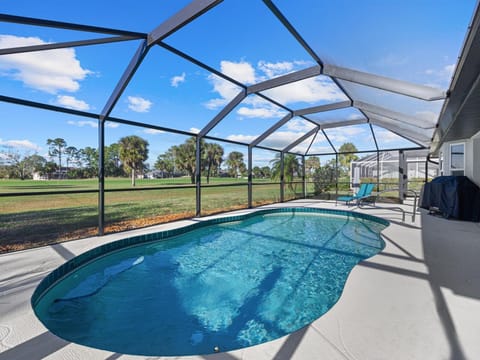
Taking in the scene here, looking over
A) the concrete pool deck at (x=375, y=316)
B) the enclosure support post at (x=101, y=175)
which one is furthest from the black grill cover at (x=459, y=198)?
the enclosure support post at (x=101, y=175)

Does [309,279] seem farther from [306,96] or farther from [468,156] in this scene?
[468,156]

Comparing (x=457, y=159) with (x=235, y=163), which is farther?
(x=235, y=163)

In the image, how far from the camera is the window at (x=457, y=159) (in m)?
6.98

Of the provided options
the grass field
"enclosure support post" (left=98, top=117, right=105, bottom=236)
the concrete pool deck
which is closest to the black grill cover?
the concrete pool deck

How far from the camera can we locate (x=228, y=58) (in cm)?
439

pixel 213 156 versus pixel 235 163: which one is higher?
pixel 213 156

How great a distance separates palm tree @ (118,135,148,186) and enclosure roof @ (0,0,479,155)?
8901mm

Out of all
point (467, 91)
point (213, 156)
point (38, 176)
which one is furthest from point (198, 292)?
point (213, 156)

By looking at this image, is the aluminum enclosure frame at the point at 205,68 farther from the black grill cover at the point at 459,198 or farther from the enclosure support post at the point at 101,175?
the black grill cover at the point at 459,198

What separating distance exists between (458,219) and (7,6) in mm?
9669

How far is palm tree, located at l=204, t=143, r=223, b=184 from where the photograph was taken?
59.0ft

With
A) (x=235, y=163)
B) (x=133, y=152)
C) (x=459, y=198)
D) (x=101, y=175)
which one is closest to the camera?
(x=101, y=175)

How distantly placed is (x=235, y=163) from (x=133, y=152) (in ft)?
28.6

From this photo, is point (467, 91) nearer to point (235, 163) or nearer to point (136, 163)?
point (136, 163)
